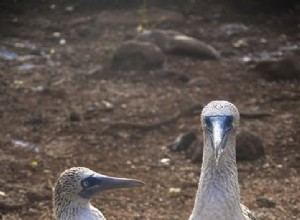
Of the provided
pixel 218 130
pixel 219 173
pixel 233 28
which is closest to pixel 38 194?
pixel 219 173

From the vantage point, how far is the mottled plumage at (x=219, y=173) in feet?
13.6

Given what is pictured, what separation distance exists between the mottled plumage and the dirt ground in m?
2.21

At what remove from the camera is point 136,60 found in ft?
35.5

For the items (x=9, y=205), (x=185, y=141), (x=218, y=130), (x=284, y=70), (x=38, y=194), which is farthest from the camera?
(x=284, y=70)

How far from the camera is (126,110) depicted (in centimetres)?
933

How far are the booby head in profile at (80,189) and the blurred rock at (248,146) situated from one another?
262cm

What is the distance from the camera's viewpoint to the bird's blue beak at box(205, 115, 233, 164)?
3.97 metres

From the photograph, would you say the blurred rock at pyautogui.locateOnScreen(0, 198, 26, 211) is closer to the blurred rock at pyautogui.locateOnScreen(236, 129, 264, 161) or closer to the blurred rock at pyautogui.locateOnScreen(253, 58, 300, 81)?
the blurred rock at pyautogui.locateOnScreen(236, 129, 264, 161)

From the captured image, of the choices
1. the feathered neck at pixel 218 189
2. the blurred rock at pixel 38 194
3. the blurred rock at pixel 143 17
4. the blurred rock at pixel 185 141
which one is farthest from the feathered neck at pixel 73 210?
the blurred rock at pixel 143 17

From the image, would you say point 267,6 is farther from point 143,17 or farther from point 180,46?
point 180,46

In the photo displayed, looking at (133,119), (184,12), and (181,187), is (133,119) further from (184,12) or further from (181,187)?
(184,12)

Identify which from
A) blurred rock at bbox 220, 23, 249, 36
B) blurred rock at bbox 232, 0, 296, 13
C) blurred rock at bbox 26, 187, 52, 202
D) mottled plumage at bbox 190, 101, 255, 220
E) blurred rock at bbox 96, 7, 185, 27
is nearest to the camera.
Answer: mottled plumage at bbox 190, 101, 255, 220

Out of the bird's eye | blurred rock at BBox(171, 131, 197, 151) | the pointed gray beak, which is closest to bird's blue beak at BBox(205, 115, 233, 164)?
the pointed gray beak

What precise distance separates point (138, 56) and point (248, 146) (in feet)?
12.3
